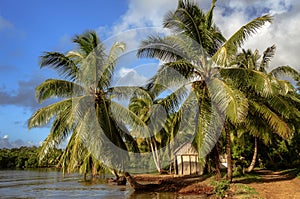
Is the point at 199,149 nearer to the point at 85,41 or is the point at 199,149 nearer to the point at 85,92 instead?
the point at 85,92

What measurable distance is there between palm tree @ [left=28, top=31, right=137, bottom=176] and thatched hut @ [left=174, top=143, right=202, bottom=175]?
10.9m

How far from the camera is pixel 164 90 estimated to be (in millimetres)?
13570

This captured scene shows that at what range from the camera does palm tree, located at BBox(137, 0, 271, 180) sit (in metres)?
12.9

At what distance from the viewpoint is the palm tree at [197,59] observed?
42.3ft

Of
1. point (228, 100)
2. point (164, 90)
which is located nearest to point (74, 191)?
point (164, 90)

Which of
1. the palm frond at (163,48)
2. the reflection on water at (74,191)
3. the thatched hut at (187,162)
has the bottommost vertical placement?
the reflection on water at (74,191)

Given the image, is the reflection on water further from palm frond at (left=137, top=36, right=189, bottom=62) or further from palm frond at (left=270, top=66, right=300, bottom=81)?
palm frond at (left=270, top=66, right=300, bottom=81)

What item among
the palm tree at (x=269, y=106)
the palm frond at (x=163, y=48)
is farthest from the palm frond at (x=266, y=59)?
the palm frond at (x=163, y=48)

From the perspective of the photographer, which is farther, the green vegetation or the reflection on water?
the reflection on water

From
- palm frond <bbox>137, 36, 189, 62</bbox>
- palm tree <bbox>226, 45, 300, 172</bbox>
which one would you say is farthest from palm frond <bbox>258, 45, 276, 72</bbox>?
palm frond <bbox>137, 36, 189, 62</bbox>

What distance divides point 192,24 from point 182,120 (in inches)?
164

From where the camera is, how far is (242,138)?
21578mm

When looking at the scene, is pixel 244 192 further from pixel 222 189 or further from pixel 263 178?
pixel 263 178

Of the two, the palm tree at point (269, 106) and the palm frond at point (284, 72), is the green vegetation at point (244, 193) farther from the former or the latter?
the palm frond at point (284, 72)
